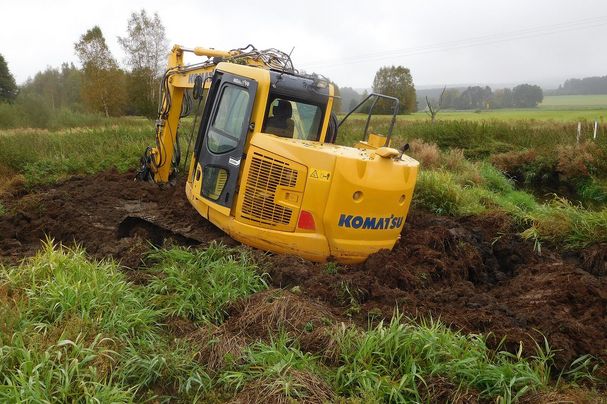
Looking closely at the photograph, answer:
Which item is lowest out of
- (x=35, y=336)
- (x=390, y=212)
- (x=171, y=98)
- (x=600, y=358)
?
(x=600, y=358)

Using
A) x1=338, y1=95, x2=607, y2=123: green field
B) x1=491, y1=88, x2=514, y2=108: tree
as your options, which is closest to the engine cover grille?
x1=338, y1=95, x2=607, y2=123: green field

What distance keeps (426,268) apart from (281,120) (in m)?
2.12

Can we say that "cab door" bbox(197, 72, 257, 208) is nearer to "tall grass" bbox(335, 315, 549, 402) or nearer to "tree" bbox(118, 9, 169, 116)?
"tall grass" bbox(335, 315, 549, 402)

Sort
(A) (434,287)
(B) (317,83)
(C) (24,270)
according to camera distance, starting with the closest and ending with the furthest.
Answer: (C) (24,270) → (A) (434,287) → (B) (317,83)

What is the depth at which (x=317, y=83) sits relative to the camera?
5.56m

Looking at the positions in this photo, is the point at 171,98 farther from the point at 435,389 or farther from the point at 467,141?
the point at 467,141

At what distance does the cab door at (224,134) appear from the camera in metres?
5.38

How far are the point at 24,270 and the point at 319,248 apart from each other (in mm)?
2599

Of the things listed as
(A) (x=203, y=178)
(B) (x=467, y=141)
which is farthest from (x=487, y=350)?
(B) (x=467, y=141)

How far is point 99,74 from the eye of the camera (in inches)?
1065

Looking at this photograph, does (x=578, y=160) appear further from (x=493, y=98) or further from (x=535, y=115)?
(x=493, y=98)

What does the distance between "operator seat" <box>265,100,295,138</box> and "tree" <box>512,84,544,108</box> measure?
37.0 m

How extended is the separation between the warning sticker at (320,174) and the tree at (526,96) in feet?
123

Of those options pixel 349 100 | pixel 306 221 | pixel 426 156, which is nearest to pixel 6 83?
pixel 349 100
